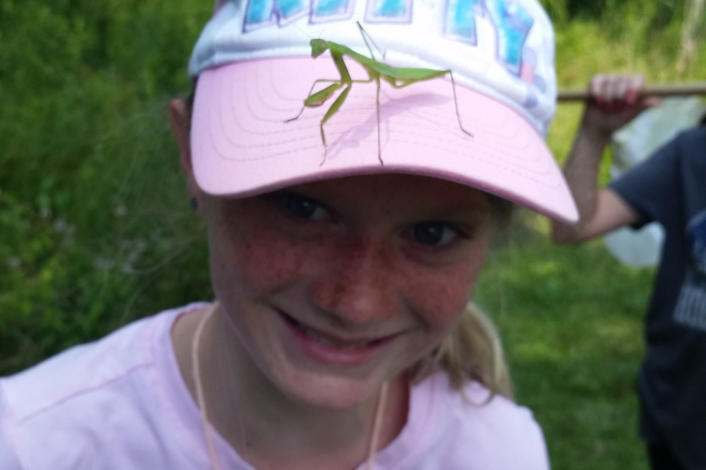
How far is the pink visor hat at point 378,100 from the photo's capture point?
0.76m

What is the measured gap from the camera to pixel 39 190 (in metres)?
1.73

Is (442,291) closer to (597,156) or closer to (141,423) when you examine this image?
(141,423)

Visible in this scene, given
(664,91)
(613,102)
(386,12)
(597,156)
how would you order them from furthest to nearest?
(597,156) → (613,102) → (664,91) → (386,12)

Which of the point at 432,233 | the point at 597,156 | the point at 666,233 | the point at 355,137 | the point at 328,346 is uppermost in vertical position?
the point at 355,137

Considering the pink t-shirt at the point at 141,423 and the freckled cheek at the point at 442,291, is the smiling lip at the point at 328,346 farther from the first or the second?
the pink t-shirt at the point at 141,423

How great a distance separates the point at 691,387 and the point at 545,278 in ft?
7.93

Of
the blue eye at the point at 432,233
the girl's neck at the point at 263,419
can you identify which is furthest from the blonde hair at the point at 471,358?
the blue eye at the point at 432,233

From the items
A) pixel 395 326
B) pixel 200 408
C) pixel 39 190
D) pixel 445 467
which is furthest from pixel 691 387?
pixel 39 190

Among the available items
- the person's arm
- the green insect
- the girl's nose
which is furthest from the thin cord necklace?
the person's arm

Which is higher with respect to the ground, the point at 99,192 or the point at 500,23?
the point at 500,23

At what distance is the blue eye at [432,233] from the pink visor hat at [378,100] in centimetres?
10

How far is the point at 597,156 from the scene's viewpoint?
180 cm

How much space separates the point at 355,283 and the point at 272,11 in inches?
13.4

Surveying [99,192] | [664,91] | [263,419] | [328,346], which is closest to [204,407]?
[263,419]
